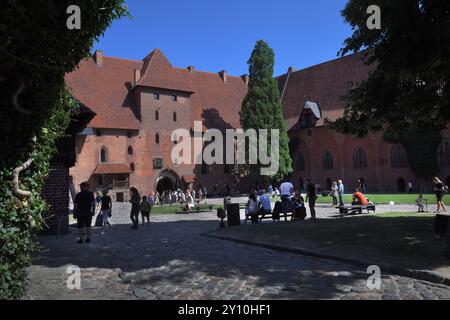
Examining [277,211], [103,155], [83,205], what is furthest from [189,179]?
[83,205]

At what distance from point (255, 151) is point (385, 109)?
32.5m

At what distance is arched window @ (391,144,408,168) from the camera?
1591 inches

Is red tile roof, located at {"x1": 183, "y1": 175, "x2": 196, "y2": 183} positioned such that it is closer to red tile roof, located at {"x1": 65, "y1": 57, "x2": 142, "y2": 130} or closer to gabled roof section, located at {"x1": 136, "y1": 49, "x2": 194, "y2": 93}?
red tile roof, located at {"x1": 65, "y1": 57, "x2": 142, "y2": 130}

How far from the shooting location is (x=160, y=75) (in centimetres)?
4438

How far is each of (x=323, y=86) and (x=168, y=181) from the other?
72.9ft

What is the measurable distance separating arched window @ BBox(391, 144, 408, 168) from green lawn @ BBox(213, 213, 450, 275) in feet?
100

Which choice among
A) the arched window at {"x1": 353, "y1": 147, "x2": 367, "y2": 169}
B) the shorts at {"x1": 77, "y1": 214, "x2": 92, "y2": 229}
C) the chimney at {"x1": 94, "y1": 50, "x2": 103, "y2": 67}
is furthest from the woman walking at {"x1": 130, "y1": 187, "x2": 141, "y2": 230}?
the arched window at {"x1": 353, "y1": 147, "x2": 367, "y2": 169}

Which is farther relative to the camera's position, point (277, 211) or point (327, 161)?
point (327, 161)

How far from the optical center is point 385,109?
1038 cm

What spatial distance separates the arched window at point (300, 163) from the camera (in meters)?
49.1

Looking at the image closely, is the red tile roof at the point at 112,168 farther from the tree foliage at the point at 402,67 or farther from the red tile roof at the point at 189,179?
the tree foliage at the point at 402,67

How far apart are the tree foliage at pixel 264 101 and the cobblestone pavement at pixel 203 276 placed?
33.1 metres

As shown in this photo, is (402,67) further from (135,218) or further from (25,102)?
(135,218)

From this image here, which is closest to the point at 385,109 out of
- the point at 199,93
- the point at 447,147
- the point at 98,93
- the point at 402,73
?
the point at 402,73
